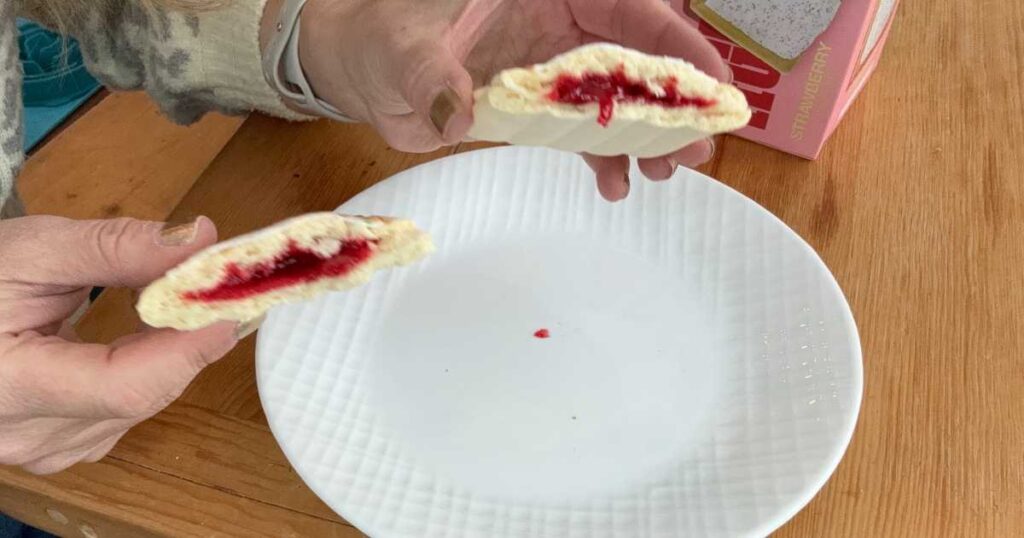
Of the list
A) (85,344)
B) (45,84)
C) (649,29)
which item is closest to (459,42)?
(649,29)

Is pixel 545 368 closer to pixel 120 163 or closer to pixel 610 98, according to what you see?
pixel 610 98

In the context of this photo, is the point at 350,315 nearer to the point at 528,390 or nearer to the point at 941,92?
the point at 528,390

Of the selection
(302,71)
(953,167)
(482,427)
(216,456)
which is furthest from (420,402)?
(953,167)

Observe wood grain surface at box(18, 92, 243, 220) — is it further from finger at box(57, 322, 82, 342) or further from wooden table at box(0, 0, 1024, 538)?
finger at box(57, 322, 82, 342)

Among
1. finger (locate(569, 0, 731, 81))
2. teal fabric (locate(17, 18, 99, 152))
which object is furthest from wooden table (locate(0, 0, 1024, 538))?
teal fabric (locate(17, 18, 99, 152))

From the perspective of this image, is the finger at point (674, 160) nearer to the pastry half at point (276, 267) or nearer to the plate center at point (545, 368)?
the plate center at point (545, 368)

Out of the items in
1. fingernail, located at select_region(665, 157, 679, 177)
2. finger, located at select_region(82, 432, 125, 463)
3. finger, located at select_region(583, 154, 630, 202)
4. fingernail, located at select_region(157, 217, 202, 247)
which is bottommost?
finger, located at select_region(82, 432, 125, 463)
